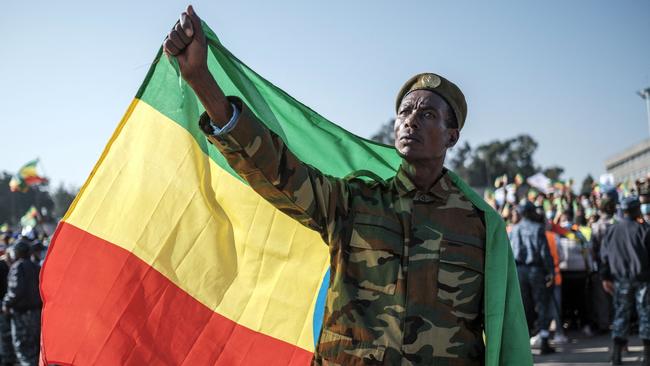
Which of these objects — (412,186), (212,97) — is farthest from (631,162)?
(212,97)

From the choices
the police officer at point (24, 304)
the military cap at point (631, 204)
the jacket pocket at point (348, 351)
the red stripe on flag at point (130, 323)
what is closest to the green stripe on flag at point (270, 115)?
the red stripe on flag at point (130, 323)

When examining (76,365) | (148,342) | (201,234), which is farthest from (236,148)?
(76,365)

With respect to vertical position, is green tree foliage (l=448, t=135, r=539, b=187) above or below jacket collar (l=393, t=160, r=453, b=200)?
above

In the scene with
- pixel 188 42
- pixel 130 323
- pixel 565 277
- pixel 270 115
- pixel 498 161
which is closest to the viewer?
pixel 188 42

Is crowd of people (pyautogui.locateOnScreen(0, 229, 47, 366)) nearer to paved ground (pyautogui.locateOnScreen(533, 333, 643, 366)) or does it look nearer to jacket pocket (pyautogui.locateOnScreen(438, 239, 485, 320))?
paved ground (pyautogui.locateOnScreen(533, 333, 643, 366))

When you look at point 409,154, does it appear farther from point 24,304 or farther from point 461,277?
point 24,304

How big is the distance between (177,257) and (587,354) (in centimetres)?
816

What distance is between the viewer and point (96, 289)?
10.6 feet

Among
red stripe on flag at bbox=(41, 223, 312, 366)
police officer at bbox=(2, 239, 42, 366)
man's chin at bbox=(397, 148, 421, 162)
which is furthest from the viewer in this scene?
police officer at bbox=(2, 239, 42, 366)

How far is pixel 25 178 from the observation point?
2084 cm

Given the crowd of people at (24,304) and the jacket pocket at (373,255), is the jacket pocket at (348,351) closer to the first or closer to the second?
the jacket pocket at (373,255)

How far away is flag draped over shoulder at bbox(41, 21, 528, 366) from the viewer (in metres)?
3.14

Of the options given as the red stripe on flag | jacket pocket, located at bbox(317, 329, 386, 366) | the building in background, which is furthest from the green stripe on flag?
the building in background

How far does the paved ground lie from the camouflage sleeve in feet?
24.1
